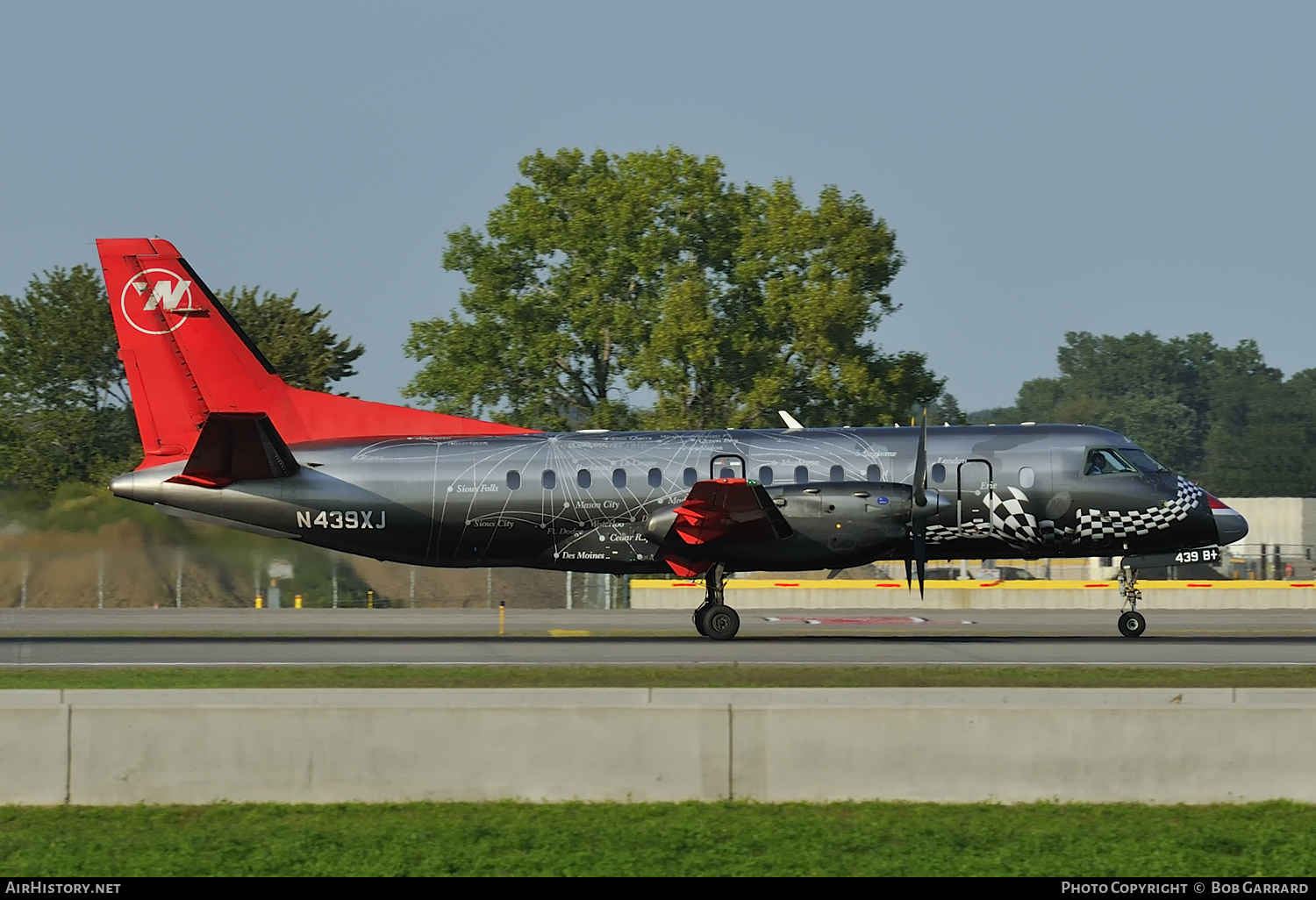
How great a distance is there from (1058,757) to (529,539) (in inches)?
697

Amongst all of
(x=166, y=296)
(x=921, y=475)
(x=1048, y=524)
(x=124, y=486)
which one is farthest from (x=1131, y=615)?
(x=166, y=296)

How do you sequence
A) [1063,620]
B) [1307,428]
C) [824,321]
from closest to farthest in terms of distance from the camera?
[1063,620]
[824,321]
[1307,428]

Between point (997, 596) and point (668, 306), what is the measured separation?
717 inches

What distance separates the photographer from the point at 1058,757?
34.8ft

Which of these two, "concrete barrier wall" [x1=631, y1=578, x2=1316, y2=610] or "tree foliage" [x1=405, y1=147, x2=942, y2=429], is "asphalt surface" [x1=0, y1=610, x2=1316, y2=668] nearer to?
"concrete barrier wall" [x1=631, y1=578, x2=1316, y2=610]

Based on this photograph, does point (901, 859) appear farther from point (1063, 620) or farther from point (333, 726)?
point (1063, 620)

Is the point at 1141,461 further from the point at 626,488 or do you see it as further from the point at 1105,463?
the point at 626,488

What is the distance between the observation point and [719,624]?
1063 inches

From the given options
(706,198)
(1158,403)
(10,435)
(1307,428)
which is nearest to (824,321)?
(706,198)

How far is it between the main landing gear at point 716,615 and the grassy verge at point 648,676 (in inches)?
198

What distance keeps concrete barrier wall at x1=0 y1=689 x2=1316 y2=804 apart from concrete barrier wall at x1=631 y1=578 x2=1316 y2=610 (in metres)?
27.3

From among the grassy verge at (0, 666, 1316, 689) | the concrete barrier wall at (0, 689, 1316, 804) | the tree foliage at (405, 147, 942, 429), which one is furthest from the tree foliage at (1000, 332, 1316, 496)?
the concrete barrier wall at (0, 689, 1316, 804)

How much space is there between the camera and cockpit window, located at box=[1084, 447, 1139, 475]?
2714cm

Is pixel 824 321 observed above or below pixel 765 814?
above
